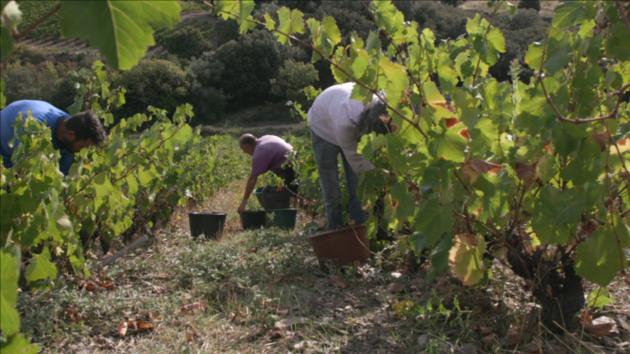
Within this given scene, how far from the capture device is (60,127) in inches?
127

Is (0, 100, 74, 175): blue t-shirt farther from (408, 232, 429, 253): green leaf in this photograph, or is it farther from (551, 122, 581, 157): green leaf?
(551, 122, 581, 157): green leaf

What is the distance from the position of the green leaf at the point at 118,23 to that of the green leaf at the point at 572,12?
1.41m

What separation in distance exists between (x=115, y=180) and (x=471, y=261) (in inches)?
89.2

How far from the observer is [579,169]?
1515 millimetres

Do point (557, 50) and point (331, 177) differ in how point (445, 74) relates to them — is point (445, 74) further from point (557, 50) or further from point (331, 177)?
point (331, 177)

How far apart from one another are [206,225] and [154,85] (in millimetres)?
26677

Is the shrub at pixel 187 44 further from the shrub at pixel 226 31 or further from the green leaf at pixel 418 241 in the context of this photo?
the green leaf at pixel 418 241

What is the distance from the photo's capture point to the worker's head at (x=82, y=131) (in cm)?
309

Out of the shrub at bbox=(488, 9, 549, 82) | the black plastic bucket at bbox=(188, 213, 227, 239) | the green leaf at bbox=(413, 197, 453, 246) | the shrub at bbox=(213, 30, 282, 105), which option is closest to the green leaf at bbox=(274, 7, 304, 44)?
the green leaf at bbox=(413, 197, 453, 246)

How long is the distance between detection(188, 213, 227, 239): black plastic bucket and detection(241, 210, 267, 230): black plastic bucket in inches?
17.6

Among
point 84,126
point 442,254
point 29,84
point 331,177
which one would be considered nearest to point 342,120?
point 331,177

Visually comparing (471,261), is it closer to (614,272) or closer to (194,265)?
(614,272)

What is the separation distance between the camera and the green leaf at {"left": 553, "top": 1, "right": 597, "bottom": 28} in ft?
4.93

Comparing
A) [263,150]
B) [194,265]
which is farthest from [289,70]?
[194,265]
